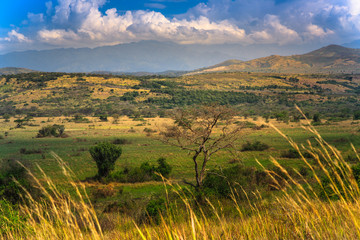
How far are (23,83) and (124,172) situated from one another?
96414 millimetres

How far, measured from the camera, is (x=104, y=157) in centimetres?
2388

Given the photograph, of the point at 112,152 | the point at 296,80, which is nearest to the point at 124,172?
the point at 112,152

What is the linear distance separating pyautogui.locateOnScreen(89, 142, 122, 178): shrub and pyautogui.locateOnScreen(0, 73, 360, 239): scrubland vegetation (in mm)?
96

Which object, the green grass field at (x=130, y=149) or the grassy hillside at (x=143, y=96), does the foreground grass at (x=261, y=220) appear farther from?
the grassy hillside at (x=143, y=96)

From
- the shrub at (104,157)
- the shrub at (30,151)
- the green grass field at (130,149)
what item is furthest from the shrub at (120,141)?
the shrub at (104,157)

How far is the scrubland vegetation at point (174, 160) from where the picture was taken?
2598 mm

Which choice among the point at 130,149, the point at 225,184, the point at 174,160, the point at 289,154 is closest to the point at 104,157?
the point at 174,160

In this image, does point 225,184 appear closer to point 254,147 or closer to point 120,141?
point 254,147

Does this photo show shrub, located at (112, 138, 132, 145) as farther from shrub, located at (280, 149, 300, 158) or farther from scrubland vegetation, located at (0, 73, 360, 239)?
shrub, located at (280, 149, 300, 158)

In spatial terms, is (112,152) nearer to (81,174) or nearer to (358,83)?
(81,174)

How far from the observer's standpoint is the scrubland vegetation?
2.60 m

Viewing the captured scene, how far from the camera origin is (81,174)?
24359mm

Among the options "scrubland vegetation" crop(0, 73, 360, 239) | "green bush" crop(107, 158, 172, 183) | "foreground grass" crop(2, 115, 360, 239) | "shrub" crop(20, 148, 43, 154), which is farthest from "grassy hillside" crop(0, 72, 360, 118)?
"foreground grass" crop(2, 115, 360, 239)

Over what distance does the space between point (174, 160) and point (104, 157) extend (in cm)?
818
